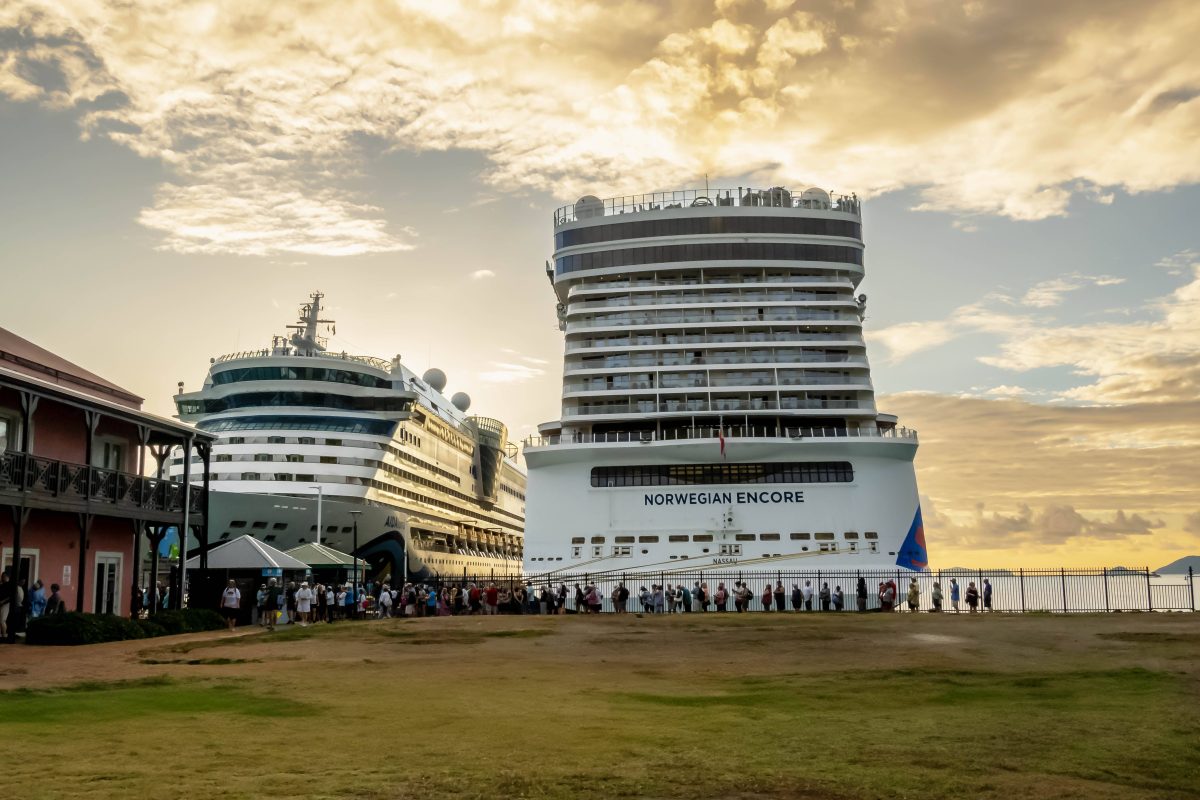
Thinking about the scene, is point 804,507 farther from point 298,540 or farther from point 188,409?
point 188,409

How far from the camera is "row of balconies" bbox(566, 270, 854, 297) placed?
5559 cm

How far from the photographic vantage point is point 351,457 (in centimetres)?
6278

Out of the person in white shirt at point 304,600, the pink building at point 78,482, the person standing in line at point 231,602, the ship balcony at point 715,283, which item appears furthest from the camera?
the ship balcony at point 715,283

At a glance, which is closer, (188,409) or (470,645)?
(470,645)

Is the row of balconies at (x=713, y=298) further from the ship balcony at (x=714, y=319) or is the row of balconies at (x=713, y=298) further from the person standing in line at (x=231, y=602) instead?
the person standing in line at (x=231, y=602)

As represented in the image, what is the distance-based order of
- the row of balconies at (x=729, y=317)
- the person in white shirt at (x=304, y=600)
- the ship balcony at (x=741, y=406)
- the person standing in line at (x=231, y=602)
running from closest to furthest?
the person standing in line at (x=231, y=602) < the person in white shirt at (x=304, y=600) < the ship balcony at (x=741, y=406) < the row of balconies at (x=729, y=317)

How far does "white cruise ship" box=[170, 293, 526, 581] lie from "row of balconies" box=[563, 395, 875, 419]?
16521 millimetres

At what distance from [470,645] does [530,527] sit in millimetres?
24267

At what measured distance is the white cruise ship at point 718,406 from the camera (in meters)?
47.2

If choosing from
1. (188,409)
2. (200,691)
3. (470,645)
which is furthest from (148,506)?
(188,409)

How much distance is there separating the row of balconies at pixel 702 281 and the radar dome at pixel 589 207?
4970 mm

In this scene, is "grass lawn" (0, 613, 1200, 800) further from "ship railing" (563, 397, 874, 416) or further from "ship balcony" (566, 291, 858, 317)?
"ship balcony" (566, 291, 858, 317)

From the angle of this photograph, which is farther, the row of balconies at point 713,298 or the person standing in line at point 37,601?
the row of balconies at point 713,298

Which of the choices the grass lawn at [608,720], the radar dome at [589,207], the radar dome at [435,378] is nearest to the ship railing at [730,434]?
the radar dome at [589,207]
